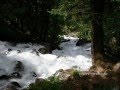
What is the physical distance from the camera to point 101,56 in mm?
16828

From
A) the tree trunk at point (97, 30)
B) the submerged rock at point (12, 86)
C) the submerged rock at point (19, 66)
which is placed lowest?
the submerged rock at point (12, 86)

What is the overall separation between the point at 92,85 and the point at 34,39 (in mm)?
13346

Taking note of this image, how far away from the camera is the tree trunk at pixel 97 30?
1619 cm

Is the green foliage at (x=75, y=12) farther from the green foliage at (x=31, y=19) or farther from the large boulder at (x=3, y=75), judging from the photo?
the green foliage at (x=31, y=19)

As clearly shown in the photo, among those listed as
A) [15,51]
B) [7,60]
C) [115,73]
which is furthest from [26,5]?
[115,73]

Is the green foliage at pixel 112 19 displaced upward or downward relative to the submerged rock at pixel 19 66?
upward

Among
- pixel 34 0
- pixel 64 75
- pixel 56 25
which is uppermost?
pixel 34 0

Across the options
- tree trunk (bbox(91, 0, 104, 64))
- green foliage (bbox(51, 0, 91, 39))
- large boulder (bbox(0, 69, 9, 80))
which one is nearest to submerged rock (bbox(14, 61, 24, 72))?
large boulder (bbox(0, 69, 9, 80))

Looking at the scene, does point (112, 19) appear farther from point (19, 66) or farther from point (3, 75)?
point (3, 75)

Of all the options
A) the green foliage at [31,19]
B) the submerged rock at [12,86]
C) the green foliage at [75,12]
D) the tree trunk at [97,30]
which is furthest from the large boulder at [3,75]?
the green foliage at [31,19]

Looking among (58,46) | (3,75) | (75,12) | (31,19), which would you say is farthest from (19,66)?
(31,19)

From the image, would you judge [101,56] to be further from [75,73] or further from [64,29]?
[64,29]

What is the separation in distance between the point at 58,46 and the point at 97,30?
7672 millimetres

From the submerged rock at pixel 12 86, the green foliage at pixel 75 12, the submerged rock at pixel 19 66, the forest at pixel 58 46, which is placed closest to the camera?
the submerged rock at pixel 12 86
